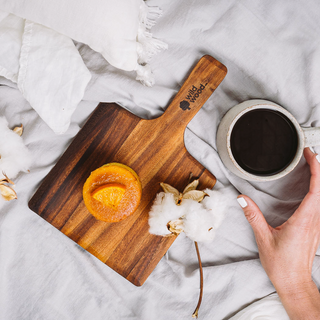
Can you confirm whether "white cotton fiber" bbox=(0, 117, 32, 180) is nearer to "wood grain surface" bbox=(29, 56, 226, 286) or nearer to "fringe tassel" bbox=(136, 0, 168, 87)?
"wood grain surface" bbox=(29, 56, 226, 286)

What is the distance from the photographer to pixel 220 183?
859 millimetres

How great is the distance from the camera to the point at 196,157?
854 millimetres

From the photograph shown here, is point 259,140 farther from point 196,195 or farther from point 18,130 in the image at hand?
point 18,130

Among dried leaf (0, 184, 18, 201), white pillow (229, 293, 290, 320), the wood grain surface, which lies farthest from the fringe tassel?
white pillow (229, 293, 290, 320)

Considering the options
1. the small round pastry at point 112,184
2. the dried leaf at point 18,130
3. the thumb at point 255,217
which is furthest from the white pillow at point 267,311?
the dried leaf at point 18,130

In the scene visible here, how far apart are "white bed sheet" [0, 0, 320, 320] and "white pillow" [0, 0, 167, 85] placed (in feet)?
0.40

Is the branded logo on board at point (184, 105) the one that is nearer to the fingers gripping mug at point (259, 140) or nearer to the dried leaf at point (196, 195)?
the fingers gripping mug at point (259, 140)

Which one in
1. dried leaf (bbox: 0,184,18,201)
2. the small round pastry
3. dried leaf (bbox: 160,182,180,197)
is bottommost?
dried leaf (bbox: 0,184,18,201)

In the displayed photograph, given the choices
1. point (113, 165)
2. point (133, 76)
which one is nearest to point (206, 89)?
point (133, 76)

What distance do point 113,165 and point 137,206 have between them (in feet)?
0.48

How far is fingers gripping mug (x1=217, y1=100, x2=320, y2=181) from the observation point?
0.70m

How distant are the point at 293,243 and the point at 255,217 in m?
0.16

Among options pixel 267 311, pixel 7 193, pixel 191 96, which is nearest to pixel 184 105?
pixel 191 96

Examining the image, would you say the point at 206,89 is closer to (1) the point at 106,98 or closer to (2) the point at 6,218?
(1) the point at 106,98
